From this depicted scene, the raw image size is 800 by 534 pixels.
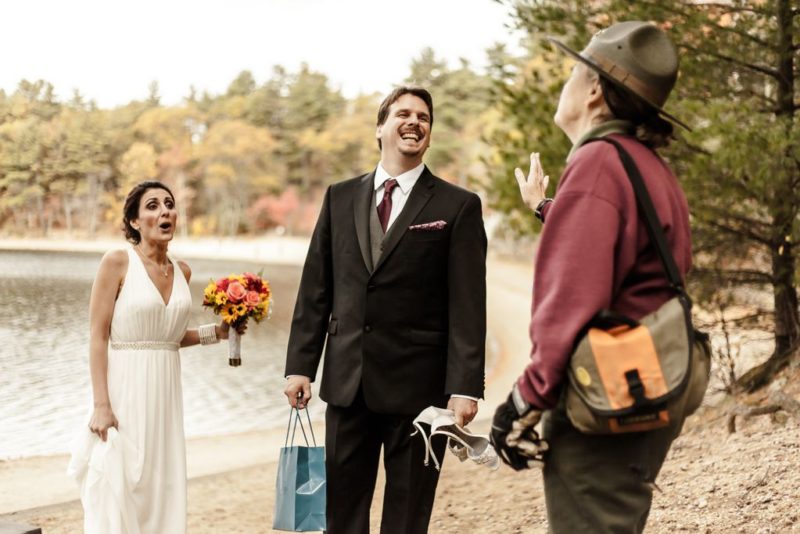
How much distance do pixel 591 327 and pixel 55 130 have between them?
1209 centimetres

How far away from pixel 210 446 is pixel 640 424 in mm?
8119

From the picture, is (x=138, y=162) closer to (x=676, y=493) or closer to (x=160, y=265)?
(x=160, y=265)

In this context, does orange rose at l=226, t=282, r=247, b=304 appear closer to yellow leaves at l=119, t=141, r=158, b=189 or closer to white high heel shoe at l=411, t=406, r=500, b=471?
white high heel shoe at l=411, t=406, r=500, b=471

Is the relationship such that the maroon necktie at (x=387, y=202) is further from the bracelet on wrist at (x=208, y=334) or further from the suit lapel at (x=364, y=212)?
the bracelet on wrist at (x=208, y=334)

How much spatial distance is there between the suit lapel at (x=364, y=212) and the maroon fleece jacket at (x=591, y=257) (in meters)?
1.03

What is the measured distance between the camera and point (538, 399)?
4.83 feet

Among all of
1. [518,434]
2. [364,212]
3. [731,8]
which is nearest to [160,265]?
[364,212]

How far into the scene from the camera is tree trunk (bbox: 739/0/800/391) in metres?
4.80

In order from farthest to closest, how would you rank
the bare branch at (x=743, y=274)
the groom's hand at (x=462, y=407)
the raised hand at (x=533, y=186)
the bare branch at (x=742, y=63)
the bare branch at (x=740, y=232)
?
the bare branch at (x=743, y=274)
the bare branch at (x=740, y=232)
the bare branch at (x=742, y=63)
the groom's hand at (x=462, y=407)
the raised hand at (x=533, y=186)

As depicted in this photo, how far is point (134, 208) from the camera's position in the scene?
3.21m

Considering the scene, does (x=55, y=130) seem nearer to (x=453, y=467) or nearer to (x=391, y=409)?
(x=453, y=467)

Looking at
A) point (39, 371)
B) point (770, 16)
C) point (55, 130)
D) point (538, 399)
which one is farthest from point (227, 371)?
point (538, 399)

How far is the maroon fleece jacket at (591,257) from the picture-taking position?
141 centimetres

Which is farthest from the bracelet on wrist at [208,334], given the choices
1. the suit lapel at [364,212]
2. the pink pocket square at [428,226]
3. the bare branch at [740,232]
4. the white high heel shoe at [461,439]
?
the bare branch at [740,232]
